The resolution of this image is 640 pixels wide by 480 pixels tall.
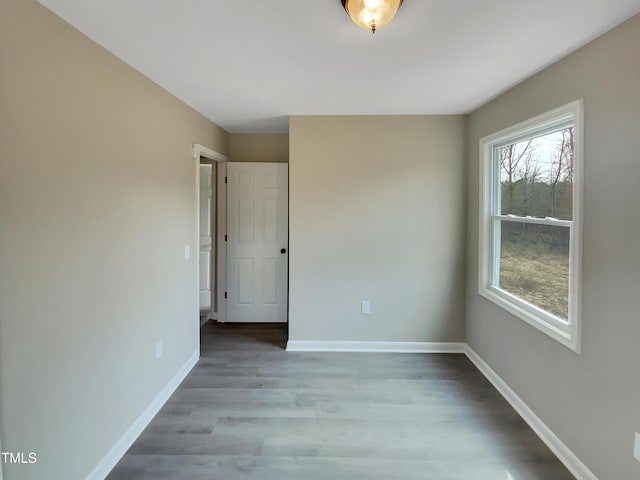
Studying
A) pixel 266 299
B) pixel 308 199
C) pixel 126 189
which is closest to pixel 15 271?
pixel 126 189

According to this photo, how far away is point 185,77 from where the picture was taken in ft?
7.55

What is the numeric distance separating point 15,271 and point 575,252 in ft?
8.62

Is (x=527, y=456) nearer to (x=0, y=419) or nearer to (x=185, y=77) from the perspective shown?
(x=0, y=419)

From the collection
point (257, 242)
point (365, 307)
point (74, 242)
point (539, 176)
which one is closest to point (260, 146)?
point (257, 242)

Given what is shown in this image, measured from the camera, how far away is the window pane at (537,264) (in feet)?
6.86

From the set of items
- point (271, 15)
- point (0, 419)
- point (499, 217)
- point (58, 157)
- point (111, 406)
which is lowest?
point (111, 406)

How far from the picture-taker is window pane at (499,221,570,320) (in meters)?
2.09

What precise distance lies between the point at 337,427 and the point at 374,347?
1293 millimetres

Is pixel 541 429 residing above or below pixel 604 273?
below

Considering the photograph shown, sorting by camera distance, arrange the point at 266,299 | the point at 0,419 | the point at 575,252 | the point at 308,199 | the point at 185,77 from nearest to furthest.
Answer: the point at 0,419, the point at 575,252, the point at 185,77, the point at 308,199, the point at 266,299

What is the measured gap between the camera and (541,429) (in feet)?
7.08

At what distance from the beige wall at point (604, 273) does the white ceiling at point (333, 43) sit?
16 cm

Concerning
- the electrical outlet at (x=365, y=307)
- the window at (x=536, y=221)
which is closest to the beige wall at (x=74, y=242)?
the electrical outlet at (x=365, y=307)

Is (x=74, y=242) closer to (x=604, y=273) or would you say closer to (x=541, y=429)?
(x=604, y=273)
